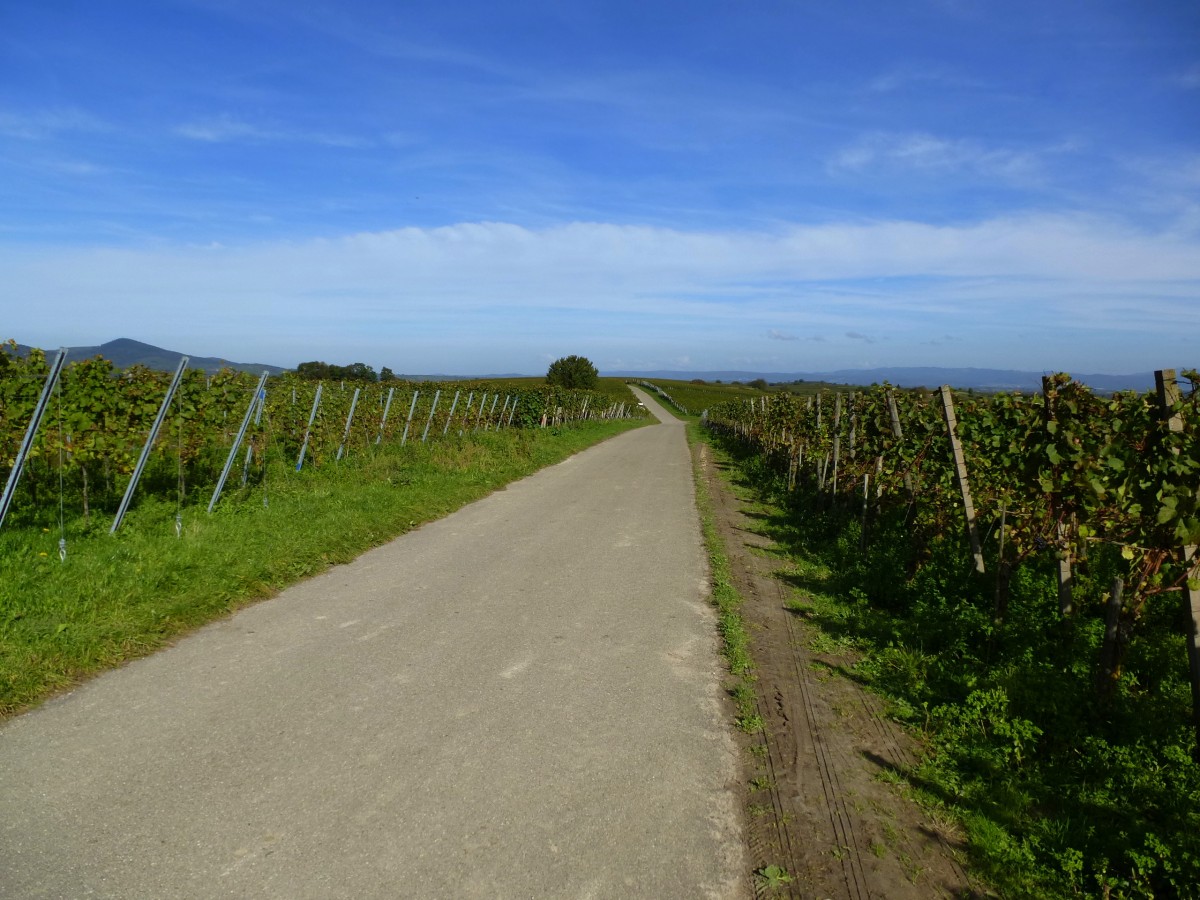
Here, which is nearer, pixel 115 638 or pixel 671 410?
pixel 115 638

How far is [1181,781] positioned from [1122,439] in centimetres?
242

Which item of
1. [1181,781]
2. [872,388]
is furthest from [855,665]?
[872,388]

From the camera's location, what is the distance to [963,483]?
779 centimetres

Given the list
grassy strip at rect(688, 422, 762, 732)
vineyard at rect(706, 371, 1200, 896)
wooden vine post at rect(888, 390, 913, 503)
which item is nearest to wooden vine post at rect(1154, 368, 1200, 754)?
vineyard at rect(706, 371, 1200, 896)

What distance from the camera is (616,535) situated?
1021 cm

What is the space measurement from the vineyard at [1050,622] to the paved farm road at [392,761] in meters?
1.45

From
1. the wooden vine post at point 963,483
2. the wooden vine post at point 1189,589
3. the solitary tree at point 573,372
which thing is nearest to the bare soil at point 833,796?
the wooden vine post at point 1189,589

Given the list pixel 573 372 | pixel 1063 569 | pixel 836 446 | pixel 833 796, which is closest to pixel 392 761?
pixel 833 796

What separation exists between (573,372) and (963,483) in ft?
314

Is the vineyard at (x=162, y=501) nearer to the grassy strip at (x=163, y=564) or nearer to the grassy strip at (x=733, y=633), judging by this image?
the grassy strip at (x=163, y=564)

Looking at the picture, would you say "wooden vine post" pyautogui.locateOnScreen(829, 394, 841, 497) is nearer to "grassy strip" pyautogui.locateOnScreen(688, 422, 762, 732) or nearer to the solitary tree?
"grassy strip" pyautogui.locateOnScreen(688, 422, 762, 732)

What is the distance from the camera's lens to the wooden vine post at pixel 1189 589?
392 centimetres

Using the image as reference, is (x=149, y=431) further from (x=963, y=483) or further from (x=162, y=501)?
(x=963, y=483)

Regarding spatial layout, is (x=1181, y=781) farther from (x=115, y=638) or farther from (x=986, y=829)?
(x=115, y=638)
